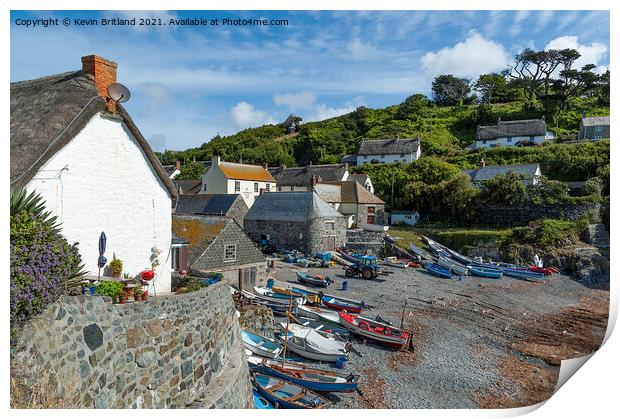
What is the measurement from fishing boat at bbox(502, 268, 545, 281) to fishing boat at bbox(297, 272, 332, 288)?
12.8 meters

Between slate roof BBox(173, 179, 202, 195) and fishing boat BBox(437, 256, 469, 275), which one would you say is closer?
fishing boat BBox(437, 256, 469, 275)

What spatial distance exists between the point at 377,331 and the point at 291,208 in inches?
722

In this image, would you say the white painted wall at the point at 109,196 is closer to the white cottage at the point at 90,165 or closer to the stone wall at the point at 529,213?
the white cottage at the point at 90,165

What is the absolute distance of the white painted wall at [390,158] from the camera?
52.2 m

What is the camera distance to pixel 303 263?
28.1 metres

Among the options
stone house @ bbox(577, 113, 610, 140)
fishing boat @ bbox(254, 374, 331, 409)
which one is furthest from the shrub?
stone house @ bbox(577, 113, 610, 140)

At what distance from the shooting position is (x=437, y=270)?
87.9 ft

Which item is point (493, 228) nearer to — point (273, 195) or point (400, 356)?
point (273, 195)

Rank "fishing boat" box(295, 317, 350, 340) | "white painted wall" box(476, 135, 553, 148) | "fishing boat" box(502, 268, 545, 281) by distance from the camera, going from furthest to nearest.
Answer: "white painted wall" box(476, 135, 553, 148)
"fishing boat" box(502, 268, 545, 281)
"fishing boat" box(295, 317, 350, 340)

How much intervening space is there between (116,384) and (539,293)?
23.8m

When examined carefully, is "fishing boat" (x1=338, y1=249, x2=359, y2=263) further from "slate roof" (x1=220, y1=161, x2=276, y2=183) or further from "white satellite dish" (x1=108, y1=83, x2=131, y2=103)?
"white satellite dish" (x1=108, y1=83, x2=131, y2=103)

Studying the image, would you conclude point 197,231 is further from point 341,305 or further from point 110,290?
point 110,290

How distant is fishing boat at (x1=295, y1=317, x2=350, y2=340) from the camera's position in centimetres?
1539

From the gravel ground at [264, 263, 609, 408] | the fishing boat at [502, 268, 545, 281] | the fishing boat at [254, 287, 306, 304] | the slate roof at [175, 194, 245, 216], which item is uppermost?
the slate roof at [175, 194, 245, 216]
